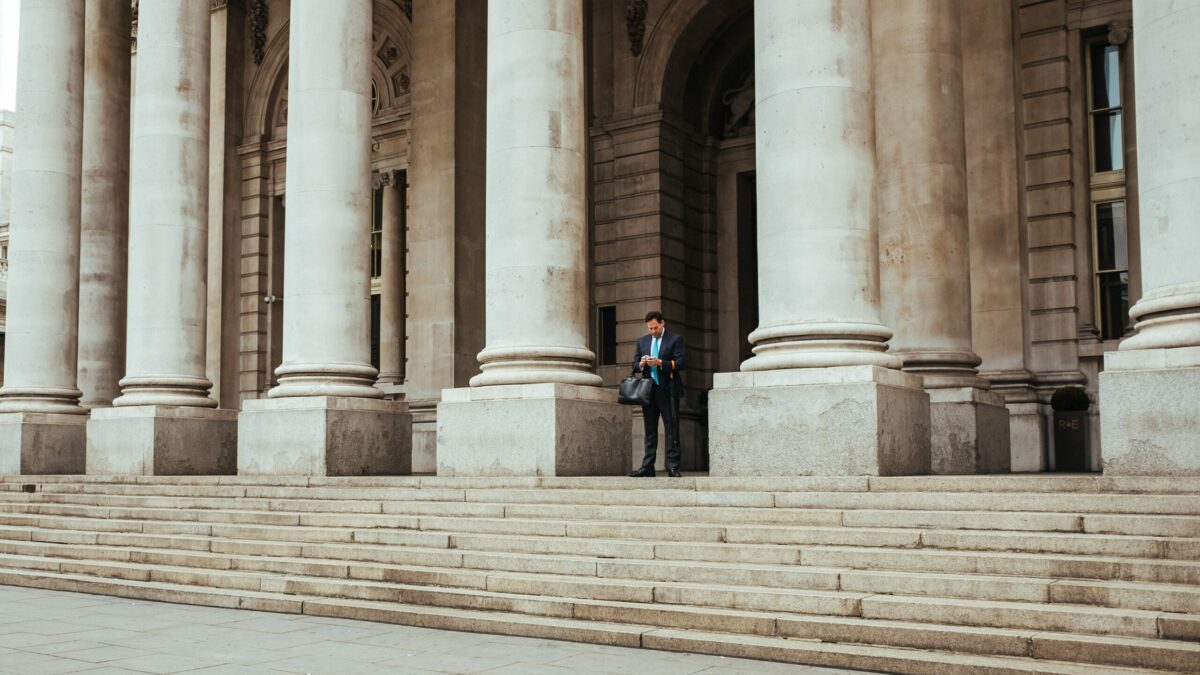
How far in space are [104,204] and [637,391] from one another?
16992 mm

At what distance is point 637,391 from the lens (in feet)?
55.3

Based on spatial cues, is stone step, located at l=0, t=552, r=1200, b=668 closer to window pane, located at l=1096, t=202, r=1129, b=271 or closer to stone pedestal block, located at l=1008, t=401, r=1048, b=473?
stone pedestal block, located at l=1008, t=401, r=1048, b=473

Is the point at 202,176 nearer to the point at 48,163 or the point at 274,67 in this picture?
the point at 48,163

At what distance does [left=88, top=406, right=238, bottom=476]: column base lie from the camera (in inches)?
898

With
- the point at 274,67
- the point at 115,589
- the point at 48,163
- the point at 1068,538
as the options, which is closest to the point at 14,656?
the point at 115,589

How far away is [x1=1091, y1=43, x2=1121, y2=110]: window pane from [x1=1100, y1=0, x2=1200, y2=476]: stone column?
35.7ft

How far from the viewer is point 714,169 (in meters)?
30.5

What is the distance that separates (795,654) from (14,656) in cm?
693

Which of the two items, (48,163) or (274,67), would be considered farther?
(274,67)

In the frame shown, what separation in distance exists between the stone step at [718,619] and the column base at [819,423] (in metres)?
2.95

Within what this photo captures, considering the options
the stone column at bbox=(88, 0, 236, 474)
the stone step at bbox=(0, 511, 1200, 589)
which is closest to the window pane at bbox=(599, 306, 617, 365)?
the stone column at bbox=(88, 0, 236, 474)

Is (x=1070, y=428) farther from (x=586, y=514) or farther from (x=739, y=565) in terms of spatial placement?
(x=739, y=565)

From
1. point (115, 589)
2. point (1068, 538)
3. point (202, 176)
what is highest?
point (202, 176)

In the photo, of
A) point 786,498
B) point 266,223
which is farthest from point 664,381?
point 266,223
